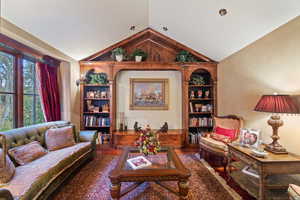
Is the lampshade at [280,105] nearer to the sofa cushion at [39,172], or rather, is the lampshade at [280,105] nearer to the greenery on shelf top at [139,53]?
the greenery on shelf top at [139,53]

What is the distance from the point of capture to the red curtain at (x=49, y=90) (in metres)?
2.85

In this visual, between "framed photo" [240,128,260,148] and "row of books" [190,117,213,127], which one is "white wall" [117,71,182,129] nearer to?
"row of books" [190,117,213,127]

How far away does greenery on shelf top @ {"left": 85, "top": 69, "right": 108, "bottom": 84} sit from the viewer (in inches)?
148

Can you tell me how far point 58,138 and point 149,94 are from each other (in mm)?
2323

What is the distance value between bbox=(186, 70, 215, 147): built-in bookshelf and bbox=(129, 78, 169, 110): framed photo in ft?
2.27

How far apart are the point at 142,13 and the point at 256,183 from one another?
332 cm

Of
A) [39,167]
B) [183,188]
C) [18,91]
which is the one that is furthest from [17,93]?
[183,188]

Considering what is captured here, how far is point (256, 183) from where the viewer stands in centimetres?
177

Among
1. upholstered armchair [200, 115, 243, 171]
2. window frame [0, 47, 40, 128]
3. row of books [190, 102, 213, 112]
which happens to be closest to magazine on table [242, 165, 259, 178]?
upholstered armchair [200, 115, 243, 171]

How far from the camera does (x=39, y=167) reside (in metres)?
1.75

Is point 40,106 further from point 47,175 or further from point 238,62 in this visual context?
point 238,62

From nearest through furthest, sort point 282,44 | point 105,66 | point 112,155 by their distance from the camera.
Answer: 1. point 282,44
2. point 112,155
3. point 105,66

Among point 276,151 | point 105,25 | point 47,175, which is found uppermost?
point 105,25

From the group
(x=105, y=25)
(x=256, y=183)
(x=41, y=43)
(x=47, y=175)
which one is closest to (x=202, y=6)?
(x=105, y=25)
